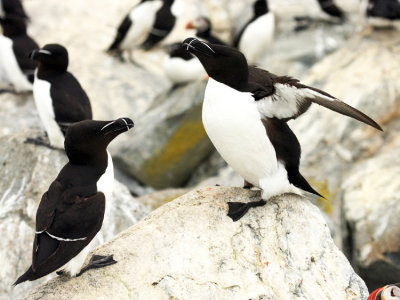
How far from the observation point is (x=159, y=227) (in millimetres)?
4008

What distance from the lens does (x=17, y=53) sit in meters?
8.05

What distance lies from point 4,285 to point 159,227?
1421 millimetres

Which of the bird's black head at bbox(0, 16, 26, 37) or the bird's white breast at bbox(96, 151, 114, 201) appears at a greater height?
the bird's white breast at bbox(96, 151, 114, 201)

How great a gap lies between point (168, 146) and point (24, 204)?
10.8ft

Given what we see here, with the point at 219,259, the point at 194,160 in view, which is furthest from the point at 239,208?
the point at 194,160

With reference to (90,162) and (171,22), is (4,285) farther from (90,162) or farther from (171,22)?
(171,22)

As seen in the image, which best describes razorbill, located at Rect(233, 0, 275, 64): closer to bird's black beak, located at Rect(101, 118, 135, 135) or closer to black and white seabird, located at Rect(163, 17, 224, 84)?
Answer: black and white seabird, located at Rect(163, 17, 224, 84)

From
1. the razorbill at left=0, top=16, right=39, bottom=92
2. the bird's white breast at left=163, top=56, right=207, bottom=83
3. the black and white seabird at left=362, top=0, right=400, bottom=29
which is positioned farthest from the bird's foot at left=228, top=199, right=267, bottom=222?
the black and white seabird at left=362, top=0, right=400, bottom=29

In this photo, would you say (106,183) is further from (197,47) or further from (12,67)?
(12,67)

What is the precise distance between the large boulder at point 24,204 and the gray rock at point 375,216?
6.45ft

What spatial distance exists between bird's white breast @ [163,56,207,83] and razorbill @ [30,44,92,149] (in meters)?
3.31

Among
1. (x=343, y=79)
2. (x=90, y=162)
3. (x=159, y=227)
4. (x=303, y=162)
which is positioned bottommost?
(x=303, y=162)

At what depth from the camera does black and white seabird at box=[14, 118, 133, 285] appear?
352 centimetres

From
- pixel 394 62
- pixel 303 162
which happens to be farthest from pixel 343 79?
pixel 303 162
